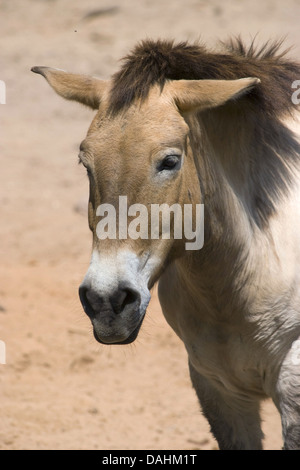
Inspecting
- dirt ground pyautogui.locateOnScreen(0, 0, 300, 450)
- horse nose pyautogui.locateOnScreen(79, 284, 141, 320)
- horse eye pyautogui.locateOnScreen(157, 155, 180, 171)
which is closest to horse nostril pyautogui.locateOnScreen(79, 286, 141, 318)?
horse nose pyautogui.locateOnScreen(79, 284, 141, 320)

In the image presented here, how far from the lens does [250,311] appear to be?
10.6 feet

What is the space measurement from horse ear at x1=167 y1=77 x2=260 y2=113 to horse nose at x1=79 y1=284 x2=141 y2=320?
2.35 feet

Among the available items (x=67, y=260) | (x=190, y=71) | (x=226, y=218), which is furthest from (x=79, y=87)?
(x=67, y=260)

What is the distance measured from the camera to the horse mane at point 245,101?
2.94 m

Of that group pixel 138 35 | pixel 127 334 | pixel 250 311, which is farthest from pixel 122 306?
pixel 138 35

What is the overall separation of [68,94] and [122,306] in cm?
92

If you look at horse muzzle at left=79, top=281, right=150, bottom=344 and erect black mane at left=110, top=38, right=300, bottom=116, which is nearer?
horse muzzle at left=79, top=281, right=150, bottom=344

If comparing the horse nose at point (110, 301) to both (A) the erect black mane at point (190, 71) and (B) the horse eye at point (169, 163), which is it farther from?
(A) the erect black mane at point (190, 71)

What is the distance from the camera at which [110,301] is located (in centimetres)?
264

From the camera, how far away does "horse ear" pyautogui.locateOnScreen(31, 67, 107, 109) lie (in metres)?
3.06

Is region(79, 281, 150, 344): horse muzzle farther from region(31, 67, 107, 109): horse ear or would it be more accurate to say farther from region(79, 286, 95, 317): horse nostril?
region(31, 67, 107, 109): horse ear

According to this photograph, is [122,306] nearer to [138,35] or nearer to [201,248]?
[201,248]

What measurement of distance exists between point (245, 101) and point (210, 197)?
16.4 inches

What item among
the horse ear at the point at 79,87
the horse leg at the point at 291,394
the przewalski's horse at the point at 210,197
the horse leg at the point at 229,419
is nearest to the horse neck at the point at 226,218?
the przewalski's horse at the point at 210,197
